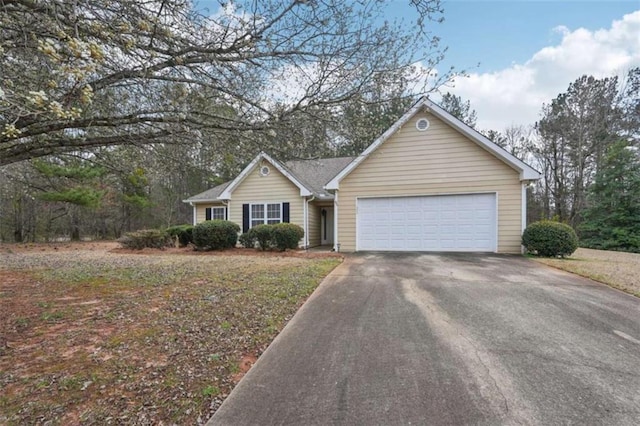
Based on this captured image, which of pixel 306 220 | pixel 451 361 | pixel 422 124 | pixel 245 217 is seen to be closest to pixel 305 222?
pixel 306 220

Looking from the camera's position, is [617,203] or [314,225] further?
[617,203]

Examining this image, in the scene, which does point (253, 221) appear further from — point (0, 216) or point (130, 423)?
point (0, 216)

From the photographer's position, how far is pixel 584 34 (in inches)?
443

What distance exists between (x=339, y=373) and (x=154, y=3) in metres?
4.50

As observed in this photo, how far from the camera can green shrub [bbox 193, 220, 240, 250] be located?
521 inches

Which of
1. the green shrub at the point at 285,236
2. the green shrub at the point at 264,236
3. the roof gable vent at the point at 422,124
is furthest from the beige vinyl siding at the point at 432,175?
the green shrub at the point at 264,236

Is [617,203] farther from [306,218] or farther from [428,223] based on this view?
[306,218]

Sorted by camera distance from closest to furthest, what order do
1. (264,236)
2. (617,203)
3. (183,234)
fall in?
(264,236) → (183,234) → (617,203)

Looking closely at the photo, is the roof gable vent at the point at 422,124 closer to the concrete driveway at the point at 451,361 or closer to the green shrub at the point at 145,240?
the concrete driveway at the point at 451,361

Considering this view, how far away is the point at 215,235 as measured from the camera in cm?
1320

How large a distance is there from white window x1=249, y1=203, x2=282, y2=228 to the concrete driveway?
9.19m

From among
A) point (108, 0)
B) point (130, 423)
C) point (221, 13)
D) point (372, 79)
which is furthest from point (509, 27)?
point (130, 423)

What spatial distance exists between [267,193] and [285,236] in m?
3.22

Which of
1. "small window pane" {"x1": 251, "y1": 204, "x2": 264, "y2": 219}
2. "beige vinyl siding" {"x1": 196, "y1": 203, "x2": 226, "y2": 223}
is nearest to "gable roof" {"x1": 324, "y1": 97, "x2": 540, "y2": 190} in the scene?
"small window pane" {"x1": 251, "y1": 204, "x2": 264, "y2": 219}
